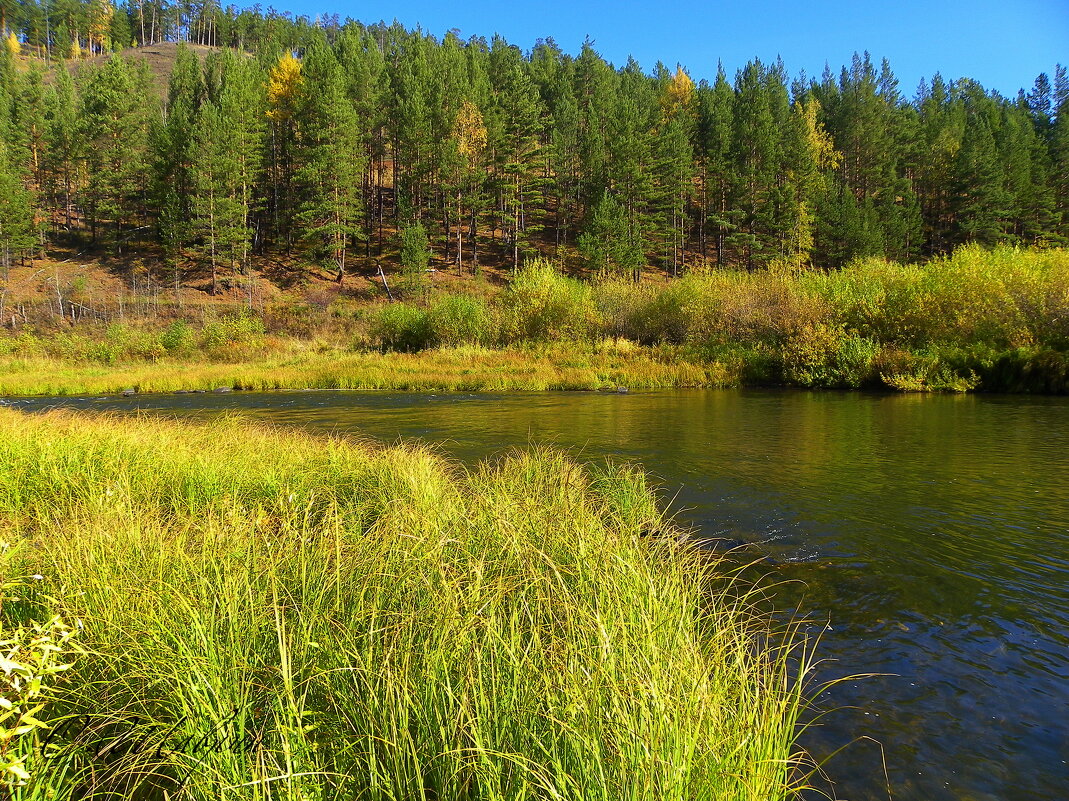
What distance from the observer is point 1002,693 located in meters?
5.02

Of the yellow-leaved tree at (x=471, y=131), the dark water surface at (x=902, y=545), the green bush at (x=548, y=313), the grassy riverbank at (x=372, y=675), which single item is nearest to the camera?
the grassy riverbank at (x=372, y=675)

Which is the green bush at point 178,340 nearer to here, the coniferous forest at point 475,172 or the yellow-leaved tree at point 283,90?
the coniferous forest at point 475,172

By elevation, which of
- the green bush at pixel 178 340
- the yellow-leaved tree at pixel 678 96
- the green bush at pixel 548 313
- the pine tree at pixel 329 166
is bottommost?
the green bush at pixel 178 340

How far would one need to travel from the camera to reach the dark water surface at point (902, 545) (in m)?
4.41

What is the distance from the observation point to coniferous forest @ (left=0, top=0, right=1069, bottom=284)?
59125 mm

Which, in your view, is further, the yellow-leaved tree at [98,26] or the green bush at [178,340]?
the yellow-leaved tree at [98,26]

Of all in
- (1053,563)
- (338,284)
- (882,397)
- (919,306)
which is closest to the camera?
(1053,563)

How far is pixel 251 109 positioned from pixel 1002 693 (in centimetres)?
7189

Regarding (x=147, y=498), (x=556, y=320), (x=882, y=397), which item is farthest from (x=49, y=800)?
(x=556, y=320)

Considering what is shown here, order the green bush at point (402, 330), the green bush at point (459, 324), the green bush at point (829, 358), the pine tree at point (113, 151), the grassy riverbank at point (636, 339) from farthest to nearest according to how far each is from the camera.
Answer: the pine tree at point (113, 151), the green bush at point (402, 330), the green bush at point (459, 324), the green bush at point (829, 358), the grassy riverbank at point (636, 339)

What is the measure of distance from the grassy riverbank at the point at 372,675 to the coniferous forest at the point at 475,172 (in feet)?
170

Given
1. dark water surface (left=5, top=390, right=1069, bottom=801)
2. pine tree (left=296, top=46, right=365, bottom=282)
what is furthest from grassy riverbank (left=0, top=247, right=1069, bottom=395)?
pine tree (left=296, top=46, right=365, bottom=282)

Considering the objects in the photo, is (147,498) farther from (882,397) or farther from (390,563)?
(882,397)

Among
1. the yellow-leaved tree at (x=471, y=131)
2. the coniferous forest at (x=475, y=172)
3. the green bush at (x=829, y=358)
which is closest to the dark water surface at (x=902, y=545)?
the green bush at (x=829, y=358)
